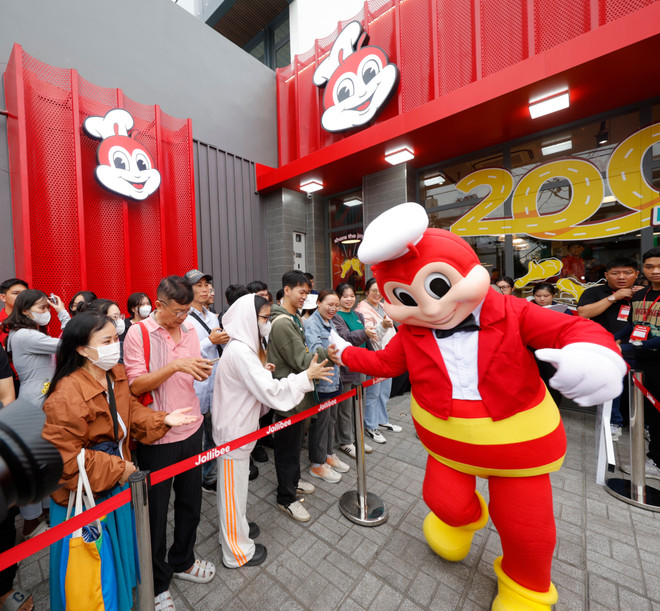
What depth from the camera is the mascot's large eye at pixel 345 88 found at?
259 inches

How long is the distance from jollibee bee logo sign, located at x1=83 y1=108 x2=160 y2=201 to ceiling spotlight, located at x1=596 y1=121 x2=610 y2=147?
7610 mm

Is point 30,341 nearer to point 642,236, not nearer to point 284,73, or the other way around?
point 642,236

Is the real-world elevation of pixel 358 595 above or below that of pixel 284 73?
below

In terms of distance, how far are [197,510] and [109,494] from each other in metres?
0.64

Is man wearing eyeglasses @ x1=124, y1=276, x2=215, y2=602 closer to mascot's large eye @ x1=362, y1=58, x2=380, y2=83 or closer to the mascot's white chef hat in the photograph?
the mascot's white chef hat

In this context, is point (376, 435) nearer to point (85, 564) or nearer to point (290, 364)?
point (290, 364)

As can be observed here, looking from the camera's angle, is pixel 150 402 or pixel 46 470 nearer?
pixel 46 470

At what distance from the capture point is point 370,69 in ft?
20.9

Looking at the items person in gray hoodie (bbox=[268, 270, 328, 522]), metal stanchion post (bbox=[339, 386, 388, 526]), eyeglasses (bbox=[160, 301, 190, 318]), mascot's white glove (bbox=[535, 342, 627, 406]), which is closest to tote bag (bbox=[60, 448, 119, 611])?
eyeglasses (bbox=[160, 301, 190, 318])

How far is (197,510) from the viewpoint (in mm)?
2094

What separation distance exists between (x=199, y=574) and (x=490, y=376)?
89.6 inches

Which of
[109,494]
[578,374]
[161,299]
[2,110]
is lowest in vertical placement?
[109,494]

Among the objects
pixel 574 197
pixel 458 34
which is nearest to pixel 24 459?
pixel 574 197

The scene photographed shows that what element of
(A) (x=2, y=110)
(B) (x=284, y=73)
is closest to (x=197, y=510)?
(A) (x=2, y=110)
